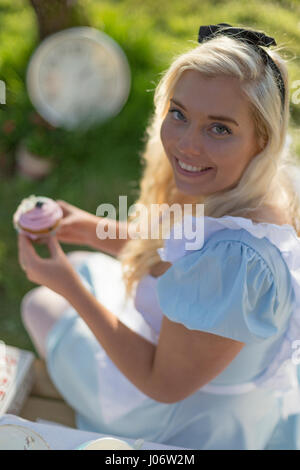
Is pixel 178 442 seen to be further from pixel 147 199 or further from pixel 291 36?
pixel 291 36

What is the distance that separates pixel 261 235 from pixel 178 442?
0.60 m

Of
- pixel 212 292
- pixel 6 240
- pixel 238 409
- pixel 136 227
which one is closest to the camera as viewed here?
pixel 212 292

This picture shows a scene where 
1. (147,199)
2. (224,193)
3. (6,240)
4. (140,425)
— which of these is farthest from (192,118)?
(6,240)

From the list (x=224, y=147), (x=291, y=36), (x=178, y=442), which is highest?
(x=291, y=36)

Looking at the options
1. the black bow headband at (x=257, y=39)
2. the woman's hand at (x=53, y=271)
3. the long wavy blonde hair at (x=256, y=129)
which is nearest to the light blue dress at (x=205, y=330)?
the long wavy blonde hair at (x=256, y=129)

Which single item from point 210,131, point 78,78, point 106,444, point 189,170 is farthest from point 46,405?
point 78,78

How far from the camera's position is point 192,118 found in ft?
3.37

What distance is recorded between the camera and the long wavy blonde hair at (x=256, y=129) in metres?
0.97

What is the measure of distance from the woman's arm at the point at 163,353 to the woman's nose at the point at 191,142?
14.3 inches

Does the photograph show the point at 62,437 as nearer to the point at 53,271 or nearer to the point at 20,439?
the point at 20,439

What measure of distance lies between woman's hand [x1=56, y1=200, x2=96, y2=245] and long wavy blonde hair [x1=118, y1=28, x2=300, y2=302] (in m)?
0.26

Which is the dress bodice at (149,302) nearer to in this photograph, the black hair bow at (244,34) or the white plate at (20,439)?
the white plate at (20,439)

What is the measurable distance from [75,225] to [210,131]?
71 centimetres

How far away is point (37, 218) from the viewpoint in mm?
1367
